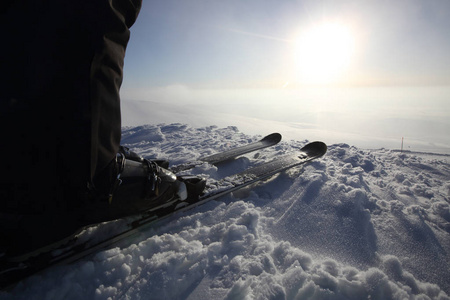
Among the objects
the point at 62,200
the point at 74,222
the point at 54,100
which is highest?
the point at 54,100

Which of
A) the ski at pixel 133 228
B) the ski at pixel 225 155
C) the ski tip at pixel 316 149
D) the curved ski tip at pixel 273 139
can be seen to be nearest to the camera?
the ski at pixel 133 228

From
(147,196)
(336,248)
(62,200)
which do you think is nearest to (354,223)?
(336,248)

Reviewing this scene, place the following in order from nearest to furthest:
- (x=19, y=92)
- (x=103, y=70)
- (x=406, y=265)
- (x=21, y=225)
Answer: (x=19, y=92) < (x=103, y=70) < (x=21, y=225) < (x=406, y=265)

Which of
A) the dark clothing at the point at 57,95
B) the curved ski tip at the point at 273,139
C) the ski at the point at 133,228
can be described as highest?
the dark clothing at the point at 57,95

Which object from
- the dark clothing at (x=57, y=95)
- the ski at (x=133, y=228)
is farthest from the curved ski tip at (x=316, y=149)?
the dark clothing at (x=57, y=95)

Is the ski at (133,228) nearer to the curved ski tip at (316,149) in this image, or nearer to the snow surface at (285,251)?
the snow surface at (285,251)

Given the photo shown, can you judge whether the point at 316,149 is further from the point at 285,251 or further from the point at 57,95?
the point at 57,95

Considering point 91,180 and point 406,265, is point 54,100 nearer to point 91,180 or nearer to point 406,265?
point 91,180
